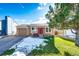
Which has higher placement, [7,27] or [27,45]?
[7,27]

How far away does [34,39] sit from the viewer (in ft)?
4.58

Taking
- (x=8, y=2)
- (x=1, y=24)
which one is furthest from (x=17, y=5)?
(x=1, y=24)

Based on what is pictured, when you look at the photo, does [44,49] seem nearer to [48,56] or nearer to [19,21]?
[48,56]

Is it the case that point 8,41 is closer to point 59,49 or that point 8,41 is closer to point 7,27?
point 7,27

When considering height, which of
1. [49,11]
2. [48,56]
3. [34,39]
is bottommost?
[48,56]

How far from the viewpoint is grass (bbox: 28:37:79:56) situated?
136 cm

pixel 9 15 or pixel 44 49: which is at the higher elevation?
pixel 9 15

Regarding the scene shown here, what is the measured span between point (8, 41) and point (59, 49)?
0.42 m

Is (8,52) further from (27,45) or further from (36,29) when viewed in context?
(36,29)

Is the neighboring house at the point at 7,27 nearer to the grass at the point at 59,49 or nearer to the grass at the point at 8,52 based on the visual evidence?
the grass at the point at 8,52

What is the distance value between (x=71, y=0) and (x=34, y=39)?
44cm

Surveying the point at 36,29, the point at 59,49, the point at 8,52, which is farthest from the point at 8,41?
the point at 59,49

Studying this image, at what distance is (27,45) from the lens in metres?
1.39

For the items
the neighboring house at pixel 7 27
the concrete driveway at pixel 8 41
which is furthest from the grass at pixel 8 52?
the neighboring house at pixel 7 27
